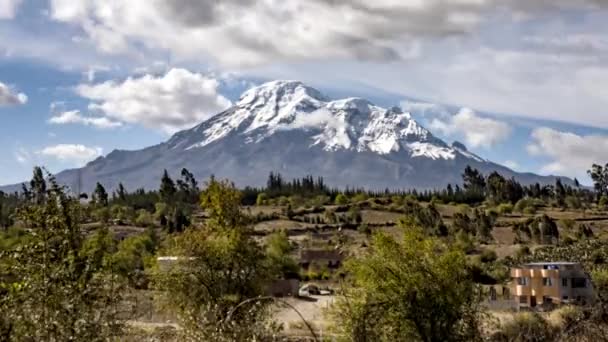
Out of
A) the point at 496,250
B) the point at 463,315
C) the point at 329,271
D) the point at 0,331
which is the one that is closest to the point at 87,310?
the point at 0,331

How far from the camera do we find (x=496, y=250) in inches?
4648

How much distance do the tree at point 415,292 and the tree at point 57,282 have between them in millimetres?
26926

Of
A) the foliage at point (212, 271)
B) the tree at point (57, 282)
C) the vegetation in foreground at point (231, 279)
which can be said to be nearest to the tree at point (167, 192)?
the vegetation in foreground at point (231, 279)

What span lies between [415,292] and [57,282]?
32.4 m

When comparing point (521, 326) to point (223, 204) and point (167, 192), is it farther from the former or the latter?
point (167, 192)

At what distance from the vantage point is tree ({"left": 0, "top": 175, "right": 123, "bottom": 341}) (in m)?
12.6

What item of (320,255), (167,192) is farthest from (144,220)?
(320,255)

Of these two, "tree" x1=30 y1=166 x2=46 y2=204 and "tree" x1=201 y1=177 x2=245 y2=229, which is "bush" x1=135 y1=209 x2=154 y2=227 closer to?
"tree" x1=201 y1=177 x2=245 y2=229

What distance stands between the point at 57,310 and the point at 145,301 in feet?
176

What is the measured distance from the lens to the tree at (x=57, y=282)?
12586 mm

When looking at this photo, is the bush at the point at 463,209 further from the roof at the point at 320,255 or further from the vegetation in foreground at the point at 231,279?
the roof at the point at 320,255

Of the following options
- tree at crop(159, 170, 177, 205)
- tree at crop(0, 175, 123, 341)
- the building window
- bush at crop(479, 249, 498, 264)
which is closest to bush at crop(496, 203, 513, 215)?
bush at crop(479, 249, 498, 264)

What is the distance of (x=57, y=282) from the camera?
606 inches

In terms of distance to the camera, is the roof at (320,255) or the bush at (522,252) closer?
the bush at (522,252)
